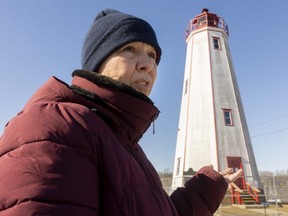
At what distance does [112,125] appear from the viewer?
49.6 inches

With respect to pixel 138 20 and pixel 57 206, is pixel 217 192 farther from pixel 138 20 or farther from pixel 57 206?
pixel 57 206

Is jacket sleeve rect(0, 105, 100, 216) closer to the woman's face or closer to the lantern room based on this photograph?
the woman's face

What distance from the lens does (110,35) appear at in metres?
1.56

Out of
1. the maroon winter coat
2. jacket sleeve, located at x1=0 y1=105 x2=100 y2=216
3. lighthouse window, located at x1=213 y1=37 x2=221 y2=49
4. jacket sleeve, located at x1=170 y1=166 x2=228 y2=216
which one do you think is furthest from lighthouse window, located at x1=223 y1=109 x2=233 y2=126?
jacket sleeve, located at x1=0 y1=105 x2=100 y2=216

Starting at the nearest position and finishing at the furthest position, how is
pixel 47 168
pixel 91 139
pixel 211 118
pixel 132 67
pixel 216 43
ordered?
pixel 47 168
pixel 91 139
pixel 132 67
pixel 211 118
pixel 216 43

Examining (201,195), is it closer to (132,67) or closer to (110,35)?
(132,67)

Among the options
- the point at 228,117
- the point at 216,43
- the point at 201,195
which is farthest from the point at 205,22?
the point at 201,195

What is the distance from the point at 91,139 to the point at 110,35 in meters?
0.73

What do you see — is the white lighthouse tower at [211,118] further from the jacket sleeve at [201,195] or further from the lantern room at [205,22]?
the jacket sleeve at [201,195]

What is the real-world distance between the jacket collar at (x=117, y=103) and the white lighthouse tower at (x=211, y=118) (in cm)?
1541

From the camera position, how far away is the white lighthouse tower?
17328 millimetres

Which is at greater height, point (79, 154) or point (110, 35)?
point (110, 35)

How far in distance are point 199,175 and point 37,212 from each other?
1.61 metres

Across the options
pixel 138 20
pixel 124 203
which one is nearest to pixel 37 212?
pixel 124 203
